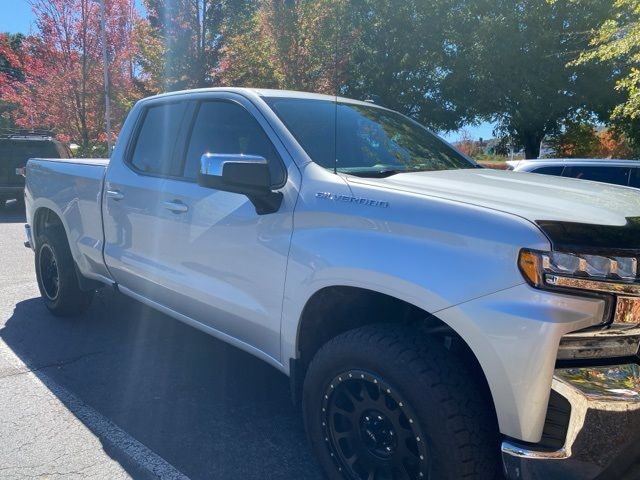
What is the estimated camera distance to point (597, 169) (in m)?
8.57

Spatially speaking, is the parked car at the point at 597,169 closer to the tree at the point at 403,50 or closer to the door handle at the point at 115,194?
the door handle at the point at 115,194

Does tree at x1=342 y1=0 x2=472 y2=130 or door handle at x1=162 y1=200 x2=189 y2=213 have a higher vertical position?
tree at x1=342 y1=0 x2=472 y2=130

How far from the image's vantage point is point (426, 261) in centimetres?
223

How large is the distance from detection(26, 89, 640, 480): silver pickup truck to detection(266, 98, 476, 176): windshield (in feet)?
0.05

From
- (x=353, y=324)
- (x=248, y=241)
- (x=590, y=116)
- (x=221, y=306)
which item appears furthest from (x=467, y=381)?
(x=590, y=116)

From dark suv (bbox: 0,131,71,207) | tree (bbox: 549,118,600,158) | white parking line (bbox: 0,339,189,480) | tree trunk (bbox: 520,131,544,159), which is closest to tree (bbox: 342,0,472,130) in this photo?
tree trunk (bbox: 520,131,544,159)

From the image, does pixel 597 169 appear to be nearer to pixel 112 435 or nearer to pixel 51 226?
pixel 51 226

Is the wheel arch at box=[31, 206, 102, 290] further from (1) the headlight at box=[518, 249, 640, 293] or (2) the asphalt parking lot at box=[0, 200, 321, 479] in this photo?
(1) the headlight at box=[518, 249, 640, 293]

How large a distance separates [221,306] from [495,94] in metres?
18.8

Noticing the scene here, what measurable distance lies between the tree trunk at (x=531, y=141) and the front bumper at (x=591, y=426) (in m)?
21.0

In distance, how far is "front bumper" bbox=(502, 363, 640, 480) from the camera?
75.8 inches

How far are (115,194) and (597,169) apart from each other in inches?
279

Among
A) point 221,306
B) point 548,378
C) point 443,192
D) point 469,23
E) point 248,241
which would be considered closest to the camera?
point 548,378

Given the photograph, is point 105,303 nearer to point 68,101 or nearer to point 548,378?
point 548,378
